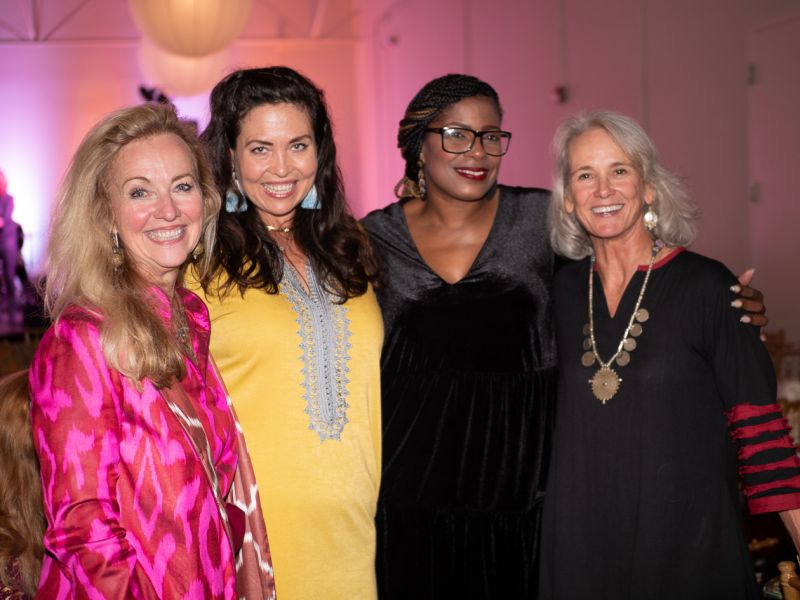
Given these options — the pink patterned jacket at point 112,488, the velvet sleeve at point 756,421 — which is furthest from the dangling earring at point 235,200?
the velvet sleeve at point 756,421

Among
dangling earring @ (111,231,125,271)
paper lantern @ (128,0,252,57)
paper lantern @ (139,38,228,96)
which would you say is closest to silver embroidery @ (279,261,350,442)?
dangling earring @ (111,231,125,271)

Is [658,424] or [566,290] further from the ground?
[566,290]

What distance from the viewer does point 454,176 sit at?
2.81 meters

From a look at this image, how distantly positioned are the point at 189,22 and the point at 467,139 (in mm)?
6658

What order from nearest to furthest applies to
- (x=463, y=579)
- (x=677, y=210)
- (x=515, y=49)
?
1. (x=677, y=210)
2. (x=463, y=579)
3. (x=515, y=49)

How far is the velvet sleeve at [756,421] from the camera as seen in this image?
2111 mm

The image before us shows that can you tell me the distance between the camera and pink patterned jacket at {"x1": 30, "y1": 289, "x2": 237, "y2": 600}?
1654 millimetres

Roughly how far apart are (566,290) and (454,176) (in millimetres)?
522

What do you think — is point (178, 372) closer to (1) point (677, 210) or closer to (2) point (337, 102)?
(1) point (677, 210)

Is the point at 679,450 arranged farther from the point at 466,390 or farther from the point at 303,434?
the point at 303,434

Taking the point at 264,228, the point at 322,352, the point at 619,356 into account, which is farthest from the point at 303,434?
the point at 619,356

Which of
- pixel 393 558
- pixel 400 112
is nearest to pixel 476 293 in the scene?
pixel 393 558

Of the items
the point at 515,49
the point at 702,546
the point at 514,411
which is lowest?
the point at 702,546

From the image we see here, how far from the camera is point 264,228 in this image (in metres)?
2.59
